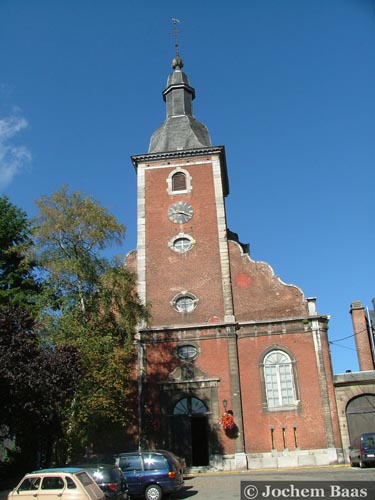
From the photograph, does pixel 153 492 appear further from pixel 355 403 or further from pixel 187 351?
pixel 355 403

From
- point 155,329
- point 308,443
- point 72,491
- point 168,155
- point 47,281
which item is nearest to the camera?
point 72,491

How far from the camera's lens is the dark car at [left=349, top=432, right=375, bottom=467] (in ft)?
61.9

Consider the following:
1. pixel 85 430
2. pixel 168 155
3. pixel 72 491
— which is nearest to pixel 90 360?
pixel 85 430

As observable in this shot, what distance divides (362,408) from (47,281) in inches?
588

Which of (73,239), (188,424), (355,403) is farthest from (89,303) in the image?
(355,403)

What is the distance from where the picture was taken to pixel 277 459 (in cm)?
2173

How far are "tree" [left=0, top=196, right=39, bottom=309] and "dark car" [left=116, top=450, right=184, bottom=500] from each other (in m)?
9.89

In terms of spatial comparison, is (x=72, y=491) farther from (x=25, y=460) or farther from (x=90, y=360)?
(x=25, y=460)

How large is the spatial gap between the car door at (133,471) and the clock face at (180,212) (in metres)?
14.5

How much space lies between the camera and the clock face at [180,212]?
27.5m

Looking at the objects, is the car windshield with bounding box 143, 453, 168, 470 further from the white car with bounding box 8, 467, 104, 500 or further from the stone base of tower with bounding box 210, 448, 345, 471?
the stone base of tower with bounding box 210, 448, 345, 471

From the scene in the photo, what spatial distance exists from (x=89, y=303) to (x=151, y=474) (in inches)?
313

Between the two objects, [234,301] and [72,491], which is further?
[234,301]

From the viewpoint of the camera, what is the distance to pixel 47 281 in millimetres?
20188
